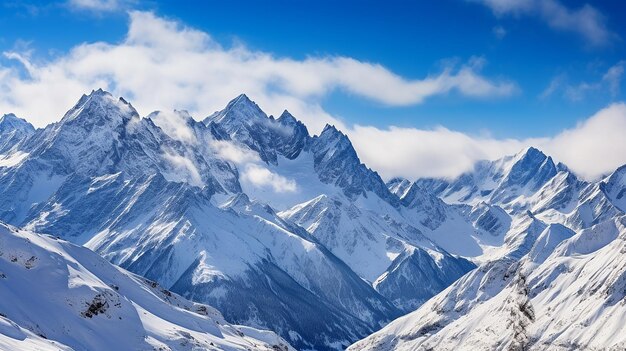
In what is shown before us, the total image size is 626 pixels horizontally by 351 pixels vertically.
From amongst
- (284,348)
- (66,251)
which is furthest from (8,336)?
(284,348)

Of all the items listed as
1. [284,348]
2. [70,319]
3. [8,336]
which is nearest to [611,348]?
[284,348]

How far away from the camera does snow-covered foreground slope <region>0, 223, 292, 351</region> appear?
324 ft

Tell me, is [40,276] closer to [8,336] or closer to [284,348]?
[8,336]

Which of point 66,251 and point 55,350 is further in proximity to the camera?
point 66,251

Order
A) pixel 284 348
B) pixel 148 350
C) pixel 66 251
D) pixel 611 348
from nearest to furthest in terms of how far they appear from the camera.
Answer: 1. pixel 148 350
2. pixel 66 251
3. pixel 284 348
4. pixel 611 348

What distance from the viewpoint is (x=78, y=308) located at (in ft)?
361

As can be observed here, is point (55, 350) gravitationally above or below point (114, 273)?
below

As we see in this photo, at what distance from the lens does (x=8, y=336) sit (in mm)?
82438

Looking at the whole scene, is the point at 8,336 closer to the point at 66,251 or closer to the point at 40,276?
the point at 40,276

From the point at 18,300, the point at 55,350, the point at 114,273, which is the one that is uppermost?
the point at 114,273

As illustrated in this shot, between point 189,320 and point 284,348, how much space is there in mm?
41880

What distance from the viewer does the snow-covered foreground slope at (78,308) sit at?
98.8m

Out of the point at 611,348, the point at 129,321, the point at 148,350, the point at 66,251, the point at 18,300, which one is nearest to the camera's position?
the point at 18,300

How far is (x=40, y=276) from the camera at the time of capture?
114 m
